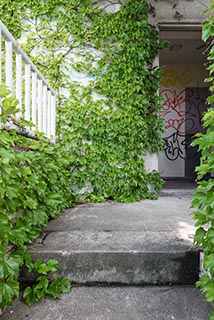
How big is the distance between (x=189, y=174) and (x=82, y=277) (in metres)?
5.45

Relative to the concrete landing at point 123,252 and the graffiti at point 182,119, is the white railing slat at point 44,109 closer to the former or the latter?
the concrete landing at point 123,252

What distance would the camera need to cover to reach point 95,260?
1.43 metres

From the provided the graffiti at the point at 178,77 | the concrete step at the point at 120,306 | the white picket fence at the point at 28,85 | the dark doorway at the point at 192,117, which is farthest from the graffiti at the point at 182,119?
the concrete step at the point at 120,306

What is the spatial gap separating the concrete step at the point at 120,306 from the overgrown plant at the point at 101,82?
1753mm

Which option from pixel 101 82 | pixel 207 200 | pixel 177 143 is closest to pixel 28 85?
pixel 101 82

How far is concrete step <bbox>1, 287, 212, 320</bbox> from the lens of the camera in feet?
3.99

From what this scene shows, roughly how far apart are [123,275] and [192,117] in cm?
563

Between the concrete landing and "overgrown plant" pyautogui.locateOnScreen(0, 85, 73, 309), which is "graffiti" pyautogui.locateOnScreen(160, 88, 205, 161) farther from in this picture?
"overgrown plant" pyautogui.locateOnScreen(0, 85, 73, 309)

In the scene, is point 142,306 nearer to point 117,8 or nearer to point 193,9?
point 117,8

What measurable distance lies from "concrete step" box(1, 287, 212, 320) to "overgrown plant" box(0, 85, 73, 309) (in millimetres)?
64

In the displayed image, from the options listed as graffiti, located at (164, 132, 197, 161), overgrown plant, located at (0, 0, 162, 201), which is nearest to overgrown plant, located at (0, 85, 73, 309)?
overgrown plant, located at (0, 0, 162, 201)

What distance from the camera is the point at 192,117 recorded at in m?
6.45

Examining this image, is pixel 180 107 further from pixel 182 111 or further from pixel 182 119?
pixel 182 119

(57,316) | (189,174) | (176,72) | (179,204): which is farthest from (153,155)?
(176,72)
